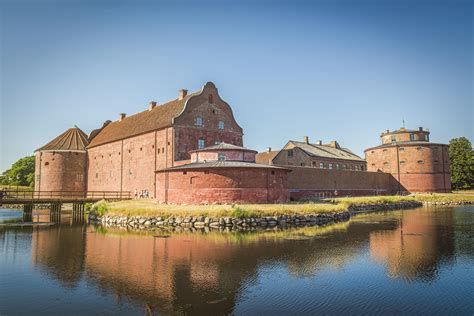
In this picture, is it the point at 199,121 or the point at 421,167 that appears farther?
the point at 421,167

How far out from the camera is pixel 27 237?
67.2 feet

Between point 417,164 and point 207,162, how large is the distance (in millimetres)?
36897

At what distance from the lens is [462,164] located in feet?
212

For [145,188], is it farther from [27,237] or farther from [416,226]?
[416,226]

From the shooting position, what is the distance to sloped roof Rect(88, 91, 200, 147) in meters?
38.6

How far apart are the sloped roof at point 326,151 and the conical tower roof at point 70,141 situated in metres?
32.7

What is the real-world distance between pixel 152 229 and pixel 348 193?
29655 mm

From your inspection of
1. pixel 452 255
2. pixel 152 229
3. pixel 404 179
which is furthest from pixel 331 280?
pixel 404 179

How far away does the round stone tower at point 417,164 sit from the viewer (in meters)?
52.2

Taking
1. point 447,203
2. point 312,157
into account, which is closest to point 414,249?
point 447,203

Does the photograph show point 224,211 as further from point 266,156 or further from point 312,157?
point 266,156

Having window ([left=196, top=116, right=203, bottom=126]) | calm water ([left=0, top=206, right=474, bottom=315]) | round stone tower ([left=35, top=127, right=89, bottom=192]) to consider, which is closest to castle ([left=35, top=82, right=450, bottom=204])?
window ([left=196, top=116, right=203, bottom=126])

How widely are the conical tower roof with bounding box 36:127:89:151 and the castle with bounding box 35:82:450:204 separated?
0.42 ft

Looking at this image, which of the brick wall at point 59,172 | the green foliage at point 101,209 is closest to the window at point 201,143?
the green foliage at point 101,209
